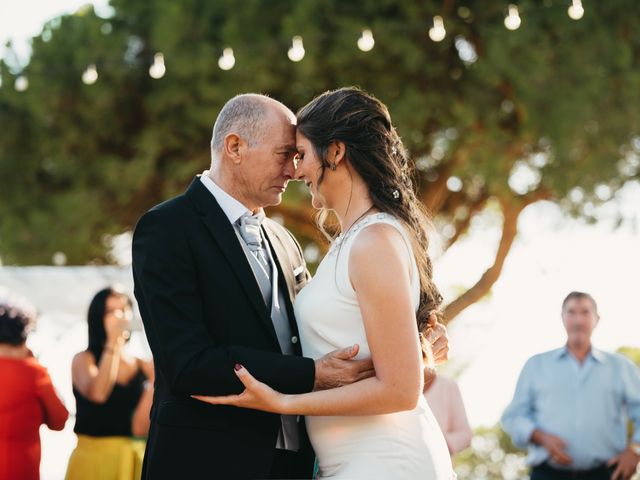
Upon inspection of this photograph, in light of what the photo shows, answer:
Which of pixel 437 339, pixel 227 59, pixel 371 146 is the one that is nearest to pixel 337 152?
pixel 371 146

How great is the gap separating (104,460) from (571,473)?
268cm

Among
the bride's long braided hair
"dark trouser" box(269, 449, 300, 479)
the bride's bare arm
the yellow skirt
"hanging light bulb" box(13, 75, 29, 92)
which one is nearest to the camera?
the bride's bare arm

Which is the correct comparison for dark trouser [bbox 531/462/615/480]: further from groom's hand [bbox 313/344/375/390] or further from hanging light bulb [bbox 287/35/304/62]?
hanging light bulb [bbox 287/35/304/62]

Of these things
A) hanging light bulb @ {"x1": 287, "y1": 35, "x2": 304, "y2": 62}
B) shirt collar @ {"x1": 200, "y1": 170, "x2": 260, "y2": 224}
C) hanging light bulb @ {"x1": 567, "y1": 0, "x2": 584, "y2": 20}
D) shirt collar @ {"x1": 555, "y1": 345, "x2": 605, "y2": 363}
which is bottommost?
shirt collar @ {"x1": 555, "y1": 345, "x2": 605, "y2": 363}

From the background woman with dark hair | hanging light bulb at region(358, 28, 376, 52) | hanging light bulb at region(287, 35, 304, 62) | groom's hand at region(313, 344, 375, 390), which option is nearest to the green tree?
hanging light bulb at region(287, 35, 304, 62)

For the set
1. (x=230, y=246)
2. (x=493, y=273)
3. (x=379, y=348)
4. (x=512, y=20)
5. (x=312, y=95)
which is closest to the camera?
(x=379, y=348)

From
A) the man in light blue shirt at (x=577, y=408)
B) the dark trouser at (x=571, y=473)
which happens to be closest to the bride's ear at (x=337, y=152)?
the man in light blue shirt at (x=577, y=408)

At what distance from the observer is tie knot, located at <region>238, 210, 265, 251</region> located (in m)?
3.16

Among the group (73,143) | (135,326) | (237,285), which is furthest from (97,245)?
(237,285)

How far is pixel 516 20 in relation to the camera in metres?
10.0

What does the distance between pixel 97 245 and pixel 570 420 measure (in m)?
8.21

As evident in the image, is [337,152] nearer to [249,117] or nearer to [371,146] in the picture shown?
[371,146]

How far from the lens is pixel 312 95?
1158 cm

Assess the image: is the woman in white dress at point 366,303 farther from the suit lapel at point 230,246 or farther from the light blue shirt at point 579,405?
the light blue shirt at point 579,405
